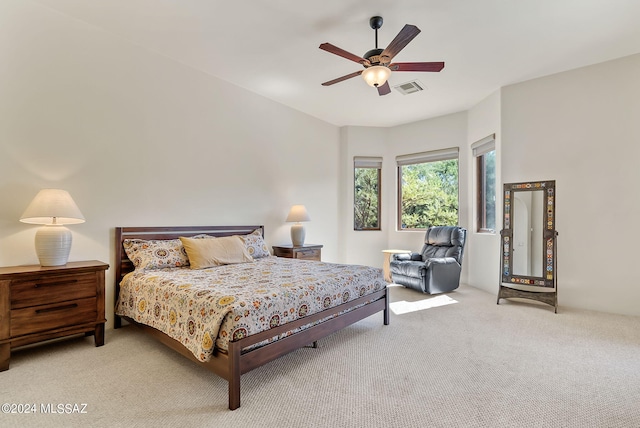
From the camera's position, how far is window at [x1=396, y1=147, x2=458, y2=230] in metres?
5.67

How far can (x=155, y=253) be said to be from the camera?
318 centimetres

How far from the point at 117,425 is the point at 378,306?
230 cm

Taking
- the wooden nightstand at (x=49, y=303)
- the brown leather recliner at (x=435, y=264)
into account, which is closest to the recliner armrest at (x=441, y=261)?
the brown leather recliner at (x=435, y=264)

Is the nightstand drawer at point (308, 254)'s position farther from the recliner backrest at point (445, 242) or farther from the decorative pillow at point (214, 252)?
the recliner backrest at point (445, 242)

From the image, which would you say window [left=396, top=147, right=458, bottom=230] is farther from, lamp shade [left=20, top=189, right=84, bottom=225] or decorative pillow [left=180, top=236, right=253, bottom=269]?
lamp shade [left=20, top=189, right=84, bottom=225]

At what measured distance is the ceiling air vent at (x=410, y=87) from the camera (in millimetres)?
4203

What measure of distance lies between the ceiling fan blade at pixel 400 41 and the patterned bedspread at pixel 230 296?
1.95 meters

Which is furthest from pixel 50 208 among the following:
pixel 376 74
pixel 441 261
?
pixel 441 261

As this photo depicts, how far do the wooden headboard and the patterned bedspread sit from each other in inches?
9.6

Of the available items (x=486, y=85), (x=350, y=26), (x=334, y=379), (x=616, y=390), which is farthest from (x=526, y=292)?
(x=350, y=26)

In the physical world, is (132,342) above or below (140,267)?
below

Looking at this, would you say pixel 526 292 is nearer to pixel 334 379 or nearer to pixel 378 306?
pixel 378 306

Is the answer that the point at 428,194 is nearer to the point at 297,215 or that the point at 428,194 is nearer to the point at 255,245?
the point at 297,215

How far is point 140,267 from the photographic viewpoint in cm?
307
